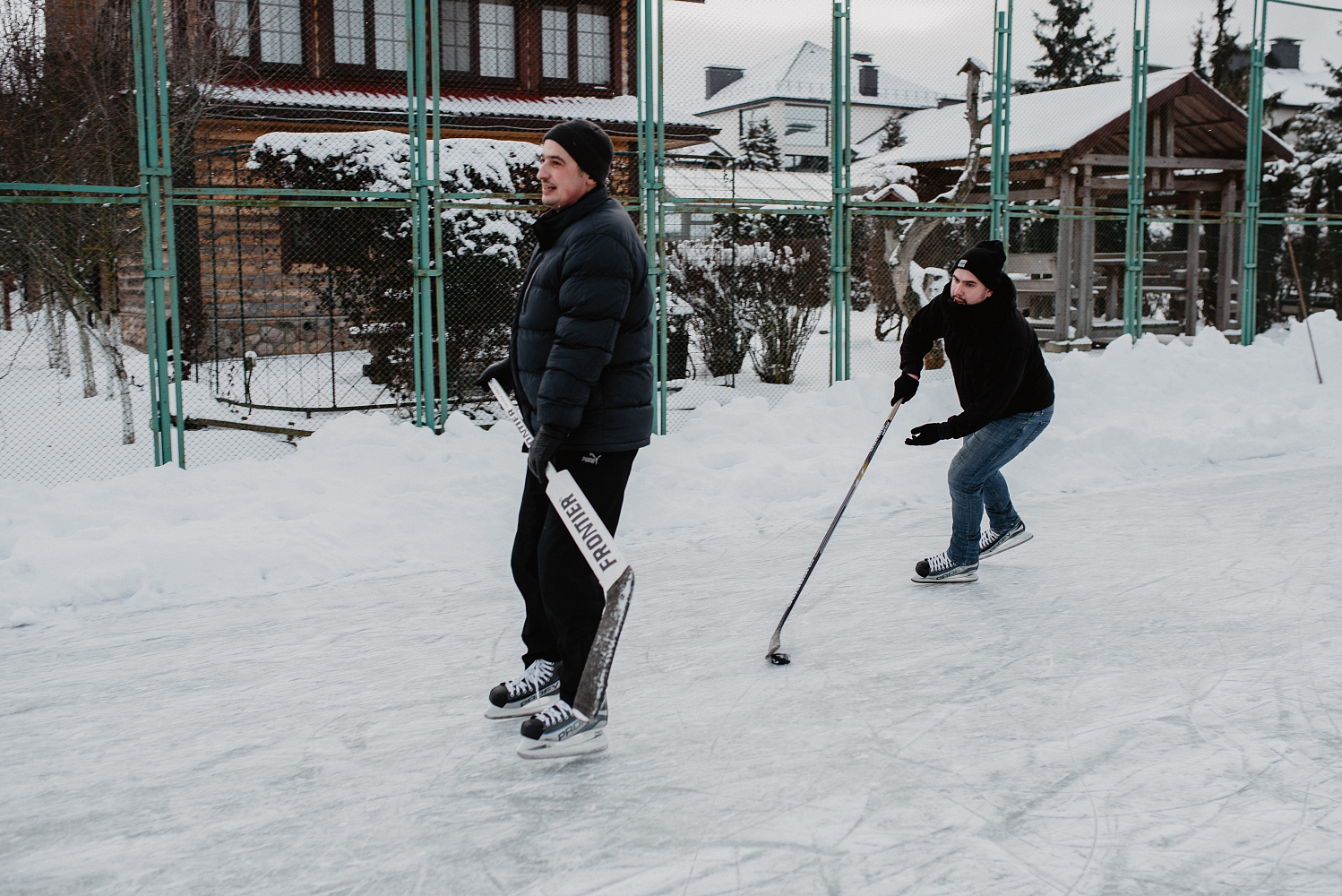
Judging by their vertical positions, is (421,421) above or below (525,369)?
below

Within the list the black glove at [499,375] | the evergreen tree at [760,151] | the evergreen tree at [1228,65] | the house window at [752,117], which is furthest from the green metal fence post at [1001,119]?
the evergreen tree at [1228,65]

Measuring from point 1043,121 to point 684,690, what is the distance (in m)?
13.6

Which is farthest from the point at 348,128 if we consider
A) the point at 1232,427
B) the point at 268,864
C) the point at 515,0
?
the point at 268,864

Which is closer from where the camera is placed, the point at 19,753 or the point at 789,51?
the point at 19,753

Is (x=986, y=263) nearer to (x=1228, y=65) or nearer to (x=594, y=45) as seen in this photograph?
(x=594, y=45)

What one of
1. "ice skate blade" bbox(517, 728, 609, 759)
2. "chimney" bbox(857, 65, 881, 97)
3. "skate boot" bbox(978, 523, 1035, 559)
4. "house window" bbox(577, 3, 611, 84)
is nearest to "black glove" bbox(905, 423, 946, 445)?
"skate boot" bbox(978, 523, 1035, 559)

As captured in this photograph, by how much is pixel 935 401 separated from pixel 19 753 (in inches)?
302

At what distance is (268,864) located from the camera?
285cm

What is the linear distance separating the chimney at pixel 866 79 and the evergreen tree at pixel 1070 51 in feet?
91.1

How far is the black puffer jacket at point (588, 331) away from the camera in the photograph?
10.9 ft

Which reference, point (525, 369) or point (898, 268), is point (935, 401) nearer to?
point (898, 268)

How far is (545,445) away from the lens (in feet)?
10.9

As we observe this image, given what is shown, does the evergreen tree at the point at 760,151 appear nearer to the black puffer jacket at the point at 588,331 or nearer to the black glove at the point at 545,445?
the black puffer jacket at the point at 588,331

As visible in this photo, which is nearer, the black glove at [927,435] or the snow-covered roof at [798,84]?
the black glove at [927,435]
